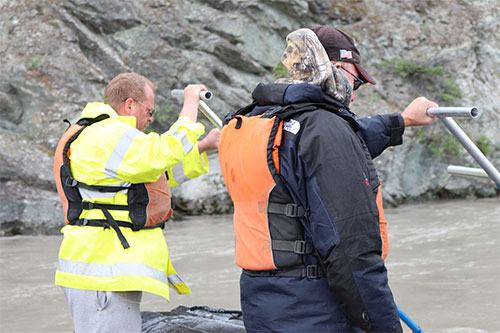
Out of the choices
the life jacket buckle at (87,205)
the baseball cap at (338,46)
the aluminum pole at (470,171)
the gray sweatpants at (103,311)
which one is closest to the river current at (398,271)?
the aluminum pole at (470,171)

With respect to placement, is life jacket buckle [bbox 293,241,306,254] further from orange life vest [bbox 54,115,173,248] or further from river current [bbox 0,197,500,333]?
river current [bbox 0,197,500,333]

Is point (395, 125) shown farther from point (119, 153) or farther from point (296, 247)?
point (119, 153)

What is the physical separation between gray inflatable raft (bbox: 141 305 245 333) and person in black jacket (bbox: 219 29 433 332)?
1169 mm

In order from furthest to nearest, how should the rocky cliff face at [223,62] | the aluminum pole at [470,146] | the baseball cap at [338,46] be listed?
the rocky cliff face at [223,62] < the aluminum pole at [470,146] < the baseball cap at [338,46]

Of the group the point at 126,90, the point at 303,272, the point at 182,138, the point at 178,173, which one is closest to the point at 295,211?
the point at 303,272

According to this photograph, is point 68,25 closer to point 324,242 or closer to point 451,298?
point 451,298

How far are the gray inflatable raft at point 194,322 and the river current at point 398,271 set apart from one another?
1.79m

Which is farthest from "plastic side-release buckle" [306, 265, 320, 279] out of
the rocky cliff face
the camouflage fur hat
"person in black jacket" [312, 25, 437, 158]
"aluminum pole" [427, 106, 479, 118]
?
the rocky cliff face

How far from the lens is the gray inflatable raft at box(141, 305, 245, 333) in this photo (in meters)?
3.04

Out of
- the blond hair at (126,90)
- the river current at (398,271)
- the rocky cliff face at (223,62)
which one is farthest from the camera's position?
the rocky cliff face at (223,62)

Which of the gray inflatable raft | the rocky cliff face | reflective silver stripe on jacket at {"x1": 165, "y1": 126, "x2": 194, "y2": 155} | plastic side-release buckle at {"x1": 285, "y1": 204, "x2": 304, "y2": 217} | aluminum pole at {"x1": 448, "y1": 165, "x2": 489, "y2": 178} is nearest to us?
plastic side-release buckle at {"x1": 285, "y1": 204, "x2": 304, "y2": 217}

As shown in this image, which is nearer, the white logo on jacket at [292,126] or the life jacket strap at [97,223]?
the white logo on jacket at [292,126]

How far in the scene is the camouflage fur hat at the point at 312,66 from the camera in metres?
1.86

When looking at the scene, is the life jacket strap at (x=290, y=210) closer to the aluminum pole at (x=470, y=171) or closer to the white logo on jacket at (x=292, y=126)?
the white logo on jacket at (x=292, y=126)
